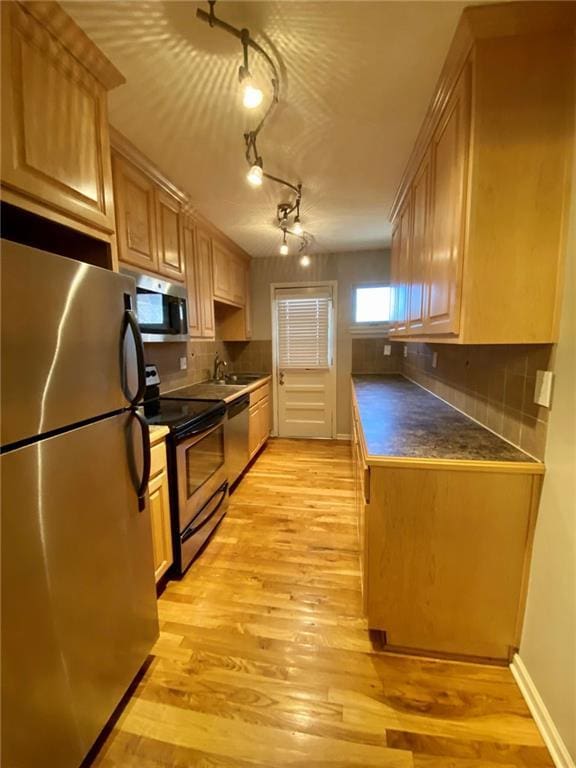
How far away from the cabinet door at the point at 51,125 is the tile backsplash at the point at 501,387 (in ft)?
6.27

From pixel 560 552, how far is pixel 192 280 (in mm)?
2771

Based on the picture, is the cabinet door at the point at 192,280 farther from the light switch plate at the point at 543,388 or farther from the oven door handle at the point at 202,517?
the light switch plate at the point at 543,388

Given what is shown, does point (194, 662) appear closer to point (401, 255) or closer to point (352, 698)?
point (352, 698)

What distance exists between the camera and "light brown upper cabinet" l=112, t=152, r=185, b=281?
69.7 inches

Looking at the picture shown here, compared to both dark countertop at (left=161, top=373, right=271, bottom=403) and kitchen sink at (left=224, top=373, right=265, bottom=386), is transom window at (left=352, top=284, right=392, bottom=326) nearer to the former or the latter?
kitchen sink at (left=224, top=373, right=265, bottom=386)

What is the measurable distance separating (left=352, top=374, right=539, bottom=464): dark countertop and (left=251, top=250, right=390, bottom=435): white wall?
5.40ft

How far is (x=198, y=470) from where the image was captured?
2.11 m

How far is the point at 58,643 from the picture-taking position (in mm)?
945

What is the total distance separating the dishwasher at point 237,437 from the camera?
2.76 m

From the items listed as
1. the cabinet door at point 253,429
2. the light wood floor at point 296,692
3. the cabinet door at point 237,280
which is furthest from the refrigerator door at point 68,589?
the cabinet door at point 237,280

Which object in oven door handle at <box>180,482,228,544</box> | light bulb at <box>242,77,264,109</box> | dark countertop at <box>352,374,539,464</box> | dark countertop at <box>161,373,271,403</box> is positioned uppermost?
light bulb at <box>242,77,264,109</box>

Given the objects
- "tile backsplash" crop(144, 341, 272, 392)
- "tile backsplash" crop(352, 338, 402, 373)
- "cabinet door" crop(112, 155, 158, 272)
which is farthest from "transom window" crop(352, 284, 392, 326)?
"cabinet door" crop(112, 155, 158, 272)

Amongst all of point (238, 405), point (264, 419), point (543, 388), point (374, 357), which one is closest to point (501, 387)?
point (543, 388)

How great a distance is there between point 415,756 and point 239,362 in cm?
396
